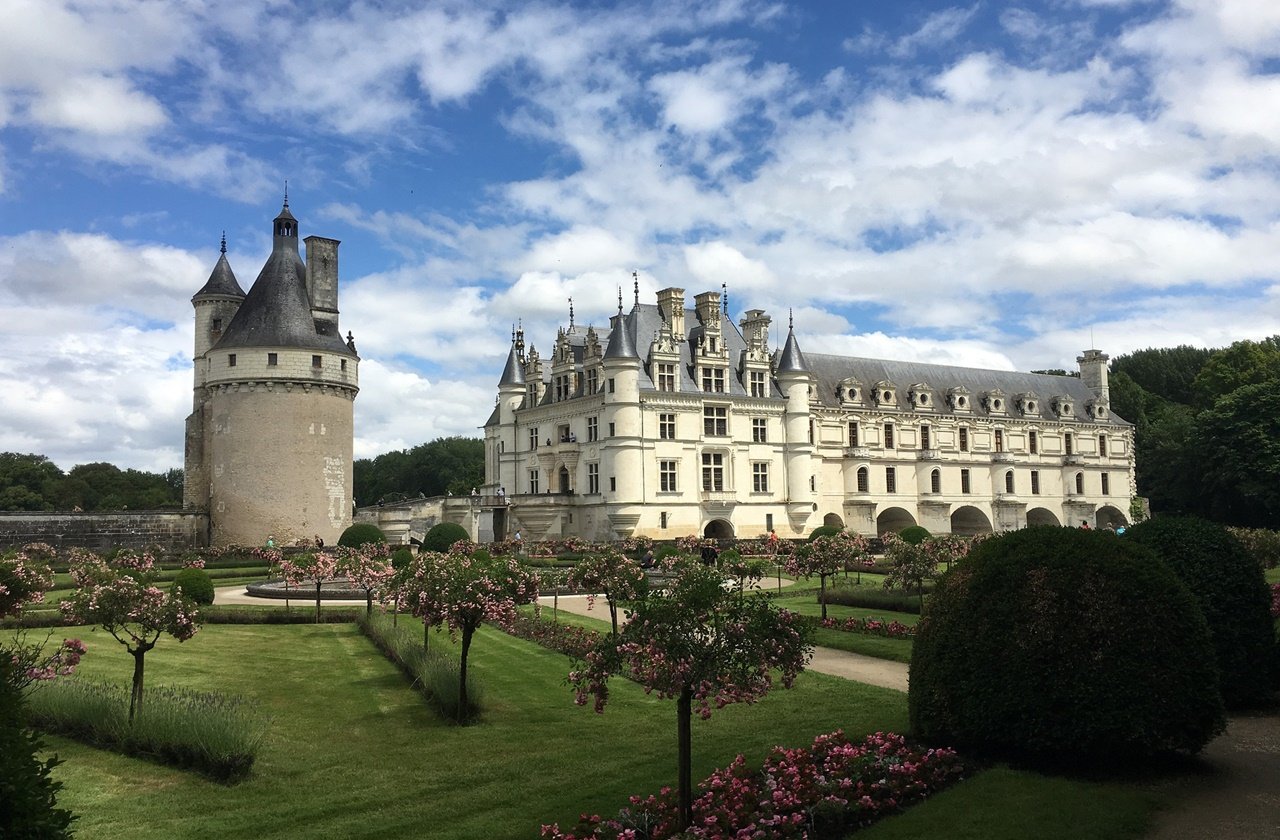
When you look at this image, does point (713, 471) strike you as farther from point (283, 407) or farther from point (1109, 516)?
point (1109, 516)

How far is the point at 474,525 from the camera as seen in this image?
1780 inches

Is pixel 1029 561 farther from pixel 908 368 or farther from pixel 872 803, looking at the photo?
pixel 908 368

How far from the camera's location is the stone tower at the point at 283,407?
41688mm

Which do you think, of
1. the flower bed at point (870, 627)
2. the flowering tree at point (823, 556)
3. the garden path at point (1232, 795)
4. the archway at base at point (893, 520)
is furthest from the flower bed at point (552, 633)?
the archway at base at point (893, 520)

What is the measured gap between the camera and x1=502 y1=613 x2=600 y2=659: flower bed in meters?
18.9

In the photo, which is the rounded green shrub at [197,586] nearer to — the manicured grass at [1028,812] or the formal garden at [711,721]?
the formal garden at [711,721]

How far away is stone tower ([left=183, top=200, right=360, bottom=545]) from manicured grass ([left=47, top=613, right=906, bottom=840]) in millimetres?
24256

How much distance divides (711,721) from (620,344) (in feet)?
107

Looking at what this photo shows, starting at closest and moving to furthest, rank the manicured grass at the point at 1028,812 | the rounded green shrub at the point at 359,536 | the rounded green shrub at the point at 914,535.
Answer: the manicured grass at the point at 1028,812, the rounded green shrub at the point at 359,536, the rounded green shrub at the point at 914,535

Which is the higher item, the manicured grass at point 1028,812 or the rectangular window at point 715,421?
the rectangular window at point 715,421

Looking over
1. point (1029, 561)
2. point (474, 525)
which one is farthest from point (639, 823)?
point (474, 525)

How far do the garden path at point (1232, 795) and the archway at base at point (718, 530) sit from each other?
123 ft

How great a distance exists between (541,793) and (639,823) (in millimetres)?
1829

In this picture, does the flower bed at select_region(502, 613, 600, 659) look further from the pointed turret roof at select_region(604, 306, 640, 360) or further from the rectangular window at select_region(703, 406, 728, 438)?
the rectangular window at select_region(703, 406, 728, 438)
